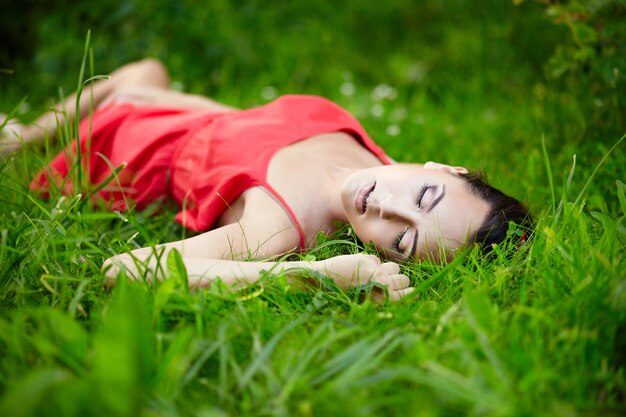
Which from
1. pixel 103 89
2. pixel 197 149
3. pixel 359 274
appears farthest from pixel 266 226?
pixel 103 89

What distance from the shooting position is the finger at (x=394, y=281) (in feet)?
6.35

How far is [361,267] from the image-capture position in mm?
1954

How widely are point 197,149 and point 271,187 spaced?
539mm

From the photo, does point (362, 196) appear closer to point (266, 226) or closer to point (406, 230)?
point (406, 230)

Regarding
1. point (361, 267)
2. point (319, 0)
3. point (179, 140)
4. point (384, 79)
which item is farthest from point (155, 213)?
point (319, 0)

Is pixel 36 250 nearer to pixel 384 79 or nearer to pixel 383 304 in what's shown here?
pixel 383 304

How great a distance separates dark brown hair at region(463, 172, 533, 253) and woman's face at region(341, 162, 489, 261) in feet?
0.08

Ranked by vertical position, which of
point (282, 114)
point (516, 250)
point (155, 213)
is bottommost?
point (155, 213)

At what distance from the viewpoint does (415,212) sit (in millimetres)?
2129

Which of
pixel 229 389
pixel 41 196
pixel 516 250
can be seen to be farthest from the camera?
pixel 41 196

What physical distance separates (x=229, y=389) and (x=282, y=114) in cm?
151

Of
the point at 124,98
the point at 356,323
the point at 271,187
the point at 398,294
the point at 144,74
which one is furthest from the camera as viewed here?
the point at 144,74

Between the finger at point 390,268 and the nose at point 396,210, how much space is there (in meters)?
0.17

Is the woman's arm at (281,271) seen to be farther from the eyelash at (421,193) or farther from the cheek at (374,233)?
the eyelash at (421,193)
